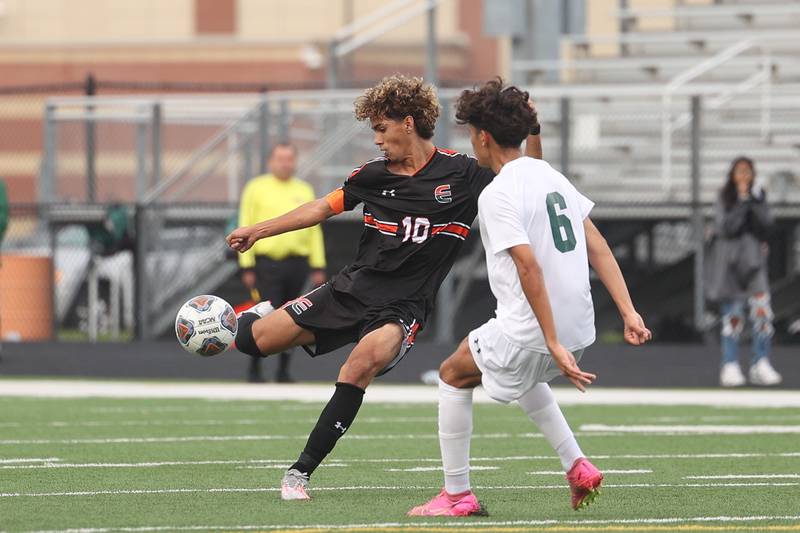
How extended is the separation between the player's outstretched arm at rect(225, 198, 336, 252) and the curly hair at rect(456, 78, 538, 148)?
111 centimetres

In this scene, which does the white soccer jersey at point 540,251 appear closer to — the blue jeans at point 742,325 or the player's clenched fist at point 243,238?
the player's clenched fist at point 243,238

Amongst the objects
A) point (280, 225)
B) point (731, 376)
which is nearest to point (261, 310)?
point (280, 225)

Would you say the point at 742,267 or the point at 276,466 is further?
the point at 742,267

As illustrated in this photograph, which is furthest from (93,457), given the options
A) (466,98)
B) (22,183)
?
(22,183)

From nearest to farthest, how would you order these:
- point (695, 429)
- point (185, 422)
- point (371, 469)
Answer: point (371, 469) < point (695, 429) < point (185, 422)

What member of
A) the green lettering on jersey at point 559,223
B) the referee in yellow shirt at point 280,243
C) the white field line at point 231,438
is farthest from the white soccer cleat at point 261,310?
the referee in yellow shirt at point 280,243

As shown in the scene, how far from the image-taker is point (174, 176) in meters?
20.1

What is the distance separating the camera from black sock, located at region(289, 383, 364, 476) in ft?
26.2

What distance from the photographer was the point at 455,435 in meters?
7.41

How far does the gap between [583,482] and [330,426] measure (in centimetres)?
127

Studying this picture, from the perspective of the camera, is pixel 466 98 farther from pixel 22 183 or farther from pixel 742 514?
pixel 22 183

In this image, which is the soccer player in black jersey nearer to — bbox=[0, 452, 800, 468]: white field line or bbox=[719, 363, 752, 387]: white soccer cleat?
bbox=[0, 452, 800, 468]: white field line

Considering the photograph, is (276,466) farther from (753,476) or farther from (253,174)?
(253,174)

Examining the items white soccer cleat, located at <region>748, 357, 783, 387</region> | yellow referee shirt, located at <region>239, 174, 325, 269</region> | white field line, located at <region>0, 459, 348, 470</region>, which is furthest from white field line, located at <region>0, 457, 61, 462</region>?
white soccer cleat, located at <region>748, 357, 783, 387</region>
